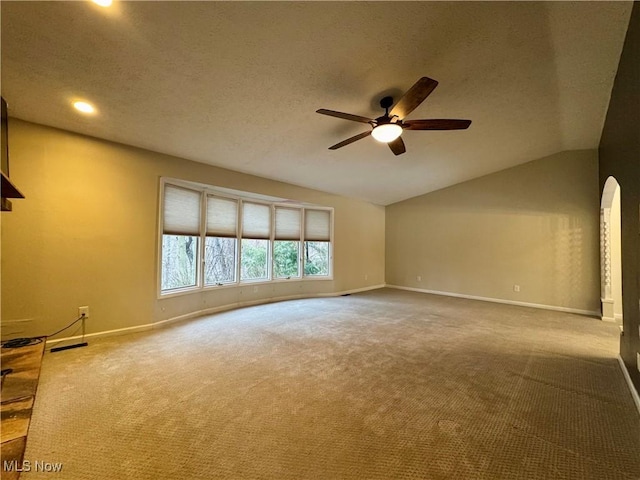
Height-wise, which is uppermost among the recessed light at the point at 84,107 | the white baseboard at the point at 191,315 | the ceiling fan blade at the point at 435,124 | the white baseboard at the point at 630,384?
the recessed light at the point at 84,107

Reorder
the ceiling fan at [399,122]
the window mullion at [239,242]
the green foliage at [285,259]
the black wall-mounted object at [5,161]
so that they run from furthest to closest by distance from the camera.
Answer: the green foliage at [285,259] < the window mullion at [239,242] < the ceiling fan at [399,122] < the black wall-mounted object at [5,161]

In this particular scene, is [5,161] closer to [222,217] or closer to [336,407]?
[222,217]

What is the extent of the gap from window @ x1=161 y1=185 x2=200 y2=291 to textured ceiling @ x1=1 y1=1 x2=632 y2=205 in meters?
0.69

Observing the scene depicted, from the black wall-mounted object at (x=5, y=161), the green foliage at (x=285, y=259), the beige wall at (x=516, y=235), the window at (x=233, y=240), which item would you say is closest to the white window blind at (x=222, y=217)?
the window at (x=233, y=240)

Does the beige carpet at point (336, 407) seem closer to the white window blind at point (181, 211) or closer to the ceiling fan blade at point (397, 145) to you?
the white window blind at point (181, 211)

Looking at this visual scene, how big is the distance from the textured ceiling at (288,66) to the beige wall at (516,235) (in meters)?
1.54

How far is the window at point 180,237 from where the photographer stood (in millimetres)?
4059

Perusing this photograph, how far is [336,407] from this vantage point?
6.58 feet

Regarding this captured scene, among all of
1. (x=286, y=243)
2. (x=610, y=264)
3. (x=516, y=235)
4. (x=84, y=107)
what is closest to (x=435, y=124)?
(x=84, y=107)

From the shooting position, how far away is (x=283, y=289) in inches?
230

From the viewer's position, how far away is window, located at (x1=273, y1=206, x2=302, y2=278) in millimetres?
5848

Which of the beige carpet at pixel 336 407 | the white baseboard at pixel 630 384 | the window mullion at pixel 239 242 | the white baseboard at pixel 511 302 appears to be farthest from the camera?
the window mullion at pixel 239 242

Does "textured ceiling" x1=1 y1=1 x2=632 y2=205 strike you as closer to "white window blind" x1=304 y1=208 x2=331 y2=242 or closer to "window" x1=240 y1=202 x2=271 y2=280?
"window" x1=240 y1=202 x2=271 y2=280

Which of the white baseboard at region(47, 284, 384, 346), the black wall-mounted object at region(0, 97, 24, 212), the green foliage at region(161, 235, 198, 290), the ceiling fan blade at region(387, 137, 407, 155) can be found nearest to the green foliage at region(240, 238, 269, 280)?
the white baseboard at region(47, 284, 384, 346)
